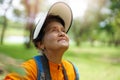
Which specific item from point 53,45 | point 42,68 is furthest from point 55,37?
point 42,68

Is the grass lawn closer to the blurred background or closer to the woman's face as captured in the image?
the blurred background

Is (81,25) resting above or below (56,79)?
above

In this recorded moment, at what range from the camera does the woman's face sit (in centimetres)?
182

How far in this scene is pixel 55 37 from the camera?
185cm

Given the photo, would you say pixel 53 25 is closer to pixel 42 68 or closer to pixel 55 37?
pixel 55 37

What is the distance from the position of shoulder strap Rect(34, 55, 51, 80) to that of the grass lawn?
3.44 m

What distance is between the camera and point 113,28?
637cm

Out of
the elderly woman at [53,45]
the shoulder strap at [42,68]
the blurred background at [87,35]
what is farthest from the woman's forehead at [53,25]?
the blurred background at [87,35]

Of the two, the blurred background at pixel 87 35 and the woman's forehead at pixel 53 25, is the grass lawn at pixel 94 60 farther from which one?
the woman's forehead at pixel 53 25

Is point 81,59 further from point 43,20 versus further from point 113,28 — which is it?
point 43,20

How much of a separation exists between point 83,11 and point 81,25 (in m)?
0.27

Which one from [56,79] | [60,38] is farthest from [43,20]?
[56,79]

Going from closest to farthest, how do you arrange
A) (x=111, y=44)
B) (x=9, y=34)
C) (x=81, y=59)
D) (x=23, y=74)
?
(x=23, y=74)
(x=9, y=34)
(x=81, y=59)
(x=111, y=44)

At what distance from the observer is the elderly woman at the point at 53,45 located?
180cm
